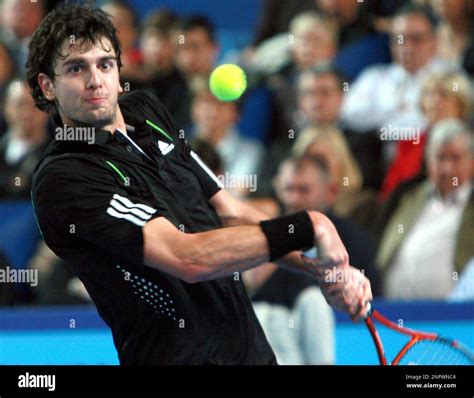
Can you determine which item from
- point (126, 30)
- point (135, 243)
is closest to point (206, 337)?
point (135, 243)

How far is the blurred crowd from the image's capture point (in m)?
6.65

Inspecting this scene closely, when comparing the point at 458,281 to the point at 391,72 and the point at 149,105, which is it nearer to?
the point at 391,72

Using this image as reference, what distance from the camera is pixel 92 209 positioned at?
387cm

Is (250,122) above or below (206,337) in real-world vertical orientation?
above

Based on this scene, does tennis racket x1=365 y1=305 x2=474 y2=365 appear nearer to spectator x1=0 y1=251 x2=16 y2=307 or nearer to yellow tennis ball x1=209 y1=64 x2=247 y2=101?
spectator x1=0 y1=251 x2=16 y2=307

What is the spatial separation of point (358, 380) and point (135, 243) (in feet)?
7.30

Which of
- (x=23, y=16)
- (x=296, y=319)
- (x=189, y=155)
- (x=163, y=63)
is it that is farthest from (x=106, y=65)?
(x=23, y=16)

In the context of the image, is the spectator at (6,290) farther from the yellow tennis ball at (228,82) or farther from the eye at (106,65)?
the eye at (106,65)

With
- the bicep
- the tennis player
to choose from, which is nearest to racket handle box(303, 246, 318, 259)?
the tennis player

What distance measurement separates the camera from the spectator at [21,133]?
7711mm

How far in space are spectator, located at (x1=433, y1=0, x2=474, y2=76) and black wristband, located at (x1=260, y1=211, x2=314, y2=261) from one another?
392cm

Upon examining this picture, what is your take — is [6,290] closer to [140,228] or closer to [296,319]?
[296,319]

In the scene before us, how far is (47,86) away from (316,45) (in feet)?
12.4

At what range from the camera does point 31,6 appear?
8.53 metres
